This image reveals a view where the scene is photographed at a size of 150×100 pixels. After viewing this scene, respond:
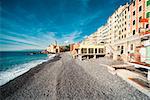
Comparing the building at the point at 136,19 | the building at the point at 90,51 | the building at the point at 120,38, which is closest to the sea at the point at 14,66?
the building at the point at 90,51

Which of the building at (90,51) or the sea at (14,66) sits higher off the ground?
the building at (90,51)

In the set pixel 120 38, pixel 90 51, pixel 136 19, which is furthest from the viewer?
pixel 120 38

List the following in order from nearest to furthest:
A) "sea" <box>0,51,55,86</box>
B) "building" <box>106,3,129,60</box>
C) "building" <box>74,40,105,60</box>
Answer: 1. "sea" <box>0,51,55,86</box>
2. "building" <box>106,3,129,60</box>
3. "building" <box>74,40,105,60</box>

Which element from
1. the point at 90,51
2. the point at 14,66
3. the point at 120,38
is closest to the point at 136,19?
the point at 120,38

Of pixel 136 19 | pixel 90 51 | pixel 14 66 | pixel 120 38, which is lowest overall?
pixel 14 66

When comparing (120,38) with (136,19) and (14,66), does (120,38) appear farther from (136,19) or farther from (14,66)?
(14,66)

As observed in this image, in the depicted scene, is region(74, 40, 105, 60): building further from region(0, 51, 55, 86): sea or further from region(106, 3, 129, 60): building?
Result: region(0, 51, 55, 86): sea

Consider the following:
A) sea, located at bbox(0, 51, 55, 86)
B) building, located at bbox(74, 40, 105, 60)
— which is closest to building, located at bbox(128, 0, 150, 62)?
building, located at bbox(74, 40, 105, 60)

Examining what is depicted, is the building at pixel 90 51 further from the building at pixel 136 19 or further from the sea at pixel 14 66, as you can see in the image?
the sea at pixel 14 66

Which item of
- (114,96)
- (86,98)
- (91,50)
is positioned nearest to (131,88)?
(114,96)

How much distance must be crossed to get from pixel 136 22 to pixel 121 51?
24.5 feet

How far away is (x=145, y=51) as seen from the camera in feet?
27.9

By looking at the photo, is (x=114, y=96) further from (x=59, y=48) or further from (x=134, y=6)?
(x=59, y=48)

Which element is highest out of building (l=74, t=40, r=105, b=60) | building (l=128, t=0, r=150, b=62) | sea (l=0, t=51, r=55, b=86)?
building (l=128, t=0, r=150, b=62)
